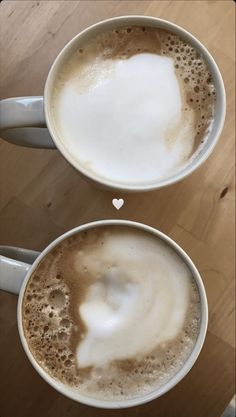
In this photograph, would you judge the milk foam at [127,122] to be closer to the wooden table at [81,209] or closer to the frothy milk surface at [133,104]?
the frothy milk surface at [133,104]

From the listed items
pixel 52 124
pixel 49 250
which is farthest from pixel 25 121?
pixel 49 250

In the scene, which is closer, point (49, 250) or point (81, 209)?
point (49, 250)

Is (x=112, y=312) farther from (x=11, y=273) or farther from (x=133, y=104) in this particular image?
(x=133, y=104)

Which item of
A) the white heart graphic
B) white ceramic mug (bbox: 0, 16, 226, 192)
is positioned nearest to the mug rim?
white ceramic mug (bbox: 0, 16, 226, 192)

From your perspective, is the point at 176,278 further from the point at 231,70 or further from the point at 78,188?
the point at 231,70

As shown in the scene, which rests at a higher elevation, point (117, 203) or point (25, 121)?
point (25, 121)

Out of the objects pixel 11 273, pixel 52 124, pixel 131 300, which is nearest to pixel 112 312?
pixel 131 300

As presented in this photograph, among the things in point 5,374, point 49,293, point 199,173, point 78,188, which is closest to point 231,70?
point 199,173
